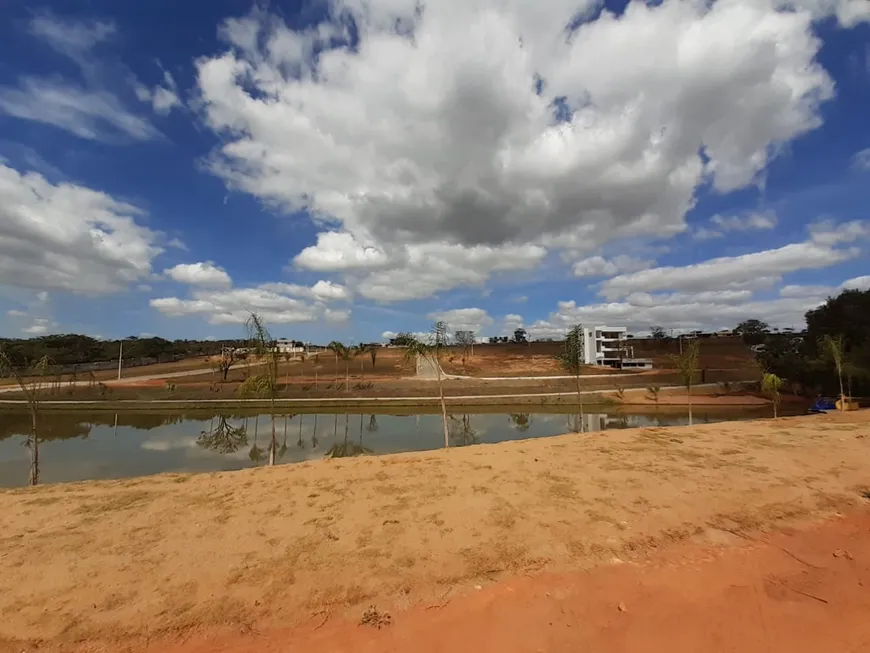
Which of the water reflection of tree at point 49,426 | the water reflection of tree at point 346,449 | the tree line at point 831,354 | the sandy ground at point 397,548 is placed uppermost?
the tree line at point 831,354

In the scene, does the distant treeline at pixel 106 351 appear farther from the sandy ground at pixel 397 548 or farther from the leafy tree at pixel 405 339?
the sandy ground at pixel 397 548

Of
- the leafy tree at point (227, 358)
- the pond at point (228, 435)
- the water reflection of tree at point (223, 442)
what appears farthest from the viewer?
the leafy tree at point (227, 358)

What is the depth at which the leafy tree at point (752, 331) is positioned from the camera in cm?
9787

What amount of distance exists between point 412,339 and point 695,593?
18.6 m

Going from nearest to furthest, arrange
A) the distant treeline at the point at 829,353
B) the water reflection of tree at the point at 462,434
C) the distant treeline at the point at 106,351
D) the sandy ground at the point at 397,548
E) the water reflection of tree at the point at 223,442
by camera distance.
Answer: the sandy ground at the point at 397,548
the water reflection of tree at the point at 223,442
the water reflection of tree at the point at 462,434
the distant treeline at the point at 829,353
the distant treeline at the point at 106,351

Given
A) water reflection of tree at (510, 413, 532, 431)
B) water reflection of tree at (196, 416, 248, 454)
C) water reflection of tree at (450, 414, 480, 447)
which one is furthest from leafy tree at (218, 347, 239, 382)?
water reflection of tree at (510, 413, 532, 431)

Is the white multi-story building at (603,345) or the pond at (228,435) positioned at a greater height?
the white multi-story building at (603,345)

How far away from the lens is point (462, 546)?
5609 millimetres

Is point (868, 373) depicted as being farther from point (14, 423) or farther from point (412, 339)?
point (14, 423)

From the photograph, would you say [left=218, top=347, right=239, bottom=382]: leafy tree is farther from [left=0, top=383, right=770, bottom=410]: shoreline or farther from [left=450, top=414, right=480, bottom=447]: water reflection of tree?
[left=450, top=414, right=480, bottom=447]: water reflection of tree

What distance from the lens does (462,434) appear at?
31.3 meters

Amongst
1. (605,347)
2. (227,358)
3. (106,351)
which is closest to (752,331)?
(605,347)

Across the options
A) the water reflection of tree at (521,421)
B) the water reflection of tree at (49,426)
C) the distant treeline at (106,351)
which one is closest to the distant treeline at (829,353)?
the water reflection of tree at (521,421)

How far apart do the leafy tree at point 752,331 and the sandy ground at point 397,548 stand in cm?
10601
